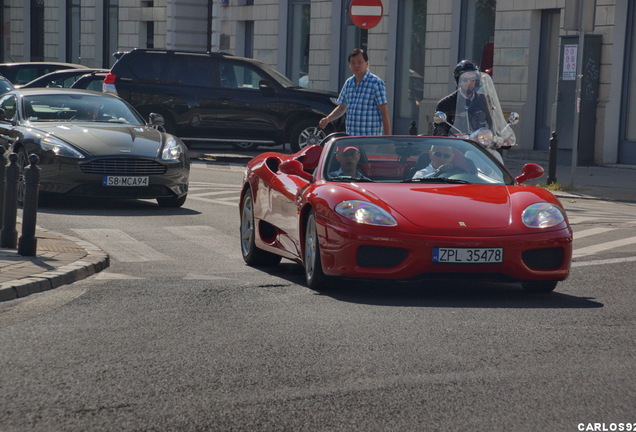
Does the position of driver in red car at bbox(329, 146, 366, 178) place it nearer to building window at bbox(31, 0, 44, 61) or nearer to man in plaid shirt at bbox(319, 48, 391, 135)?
man in plaid shirt at bbox(319, 48, 391, 135)

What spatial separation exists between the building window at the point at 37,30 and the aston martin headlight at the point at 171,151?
3198 centimetres

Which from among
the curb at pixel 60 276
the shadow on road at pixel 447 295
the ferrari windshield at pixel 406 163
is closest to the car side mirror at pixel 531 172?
the ferrari windshield at pixel 406 163

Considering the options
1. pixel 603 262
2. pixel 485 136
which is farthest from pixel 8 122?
pixel 603 262

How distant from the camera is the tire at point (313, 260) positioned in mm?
8570

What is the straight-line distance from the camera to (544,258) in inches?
330

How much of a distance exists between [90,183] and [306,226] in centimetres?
569

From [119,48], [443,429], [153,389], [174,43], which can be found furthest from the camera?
[119,48]

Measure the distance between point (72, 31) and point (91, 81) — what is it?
19.2 m

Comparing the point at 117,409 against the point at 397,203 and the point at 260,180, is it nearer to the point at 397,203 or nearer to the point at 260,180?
the point at 397,203

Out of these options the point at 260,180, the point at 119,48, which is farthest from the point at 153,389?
the point at 119,48

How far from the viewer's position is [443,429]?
191 inches

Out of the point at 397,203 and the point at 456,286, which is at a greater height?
the point at 397,203

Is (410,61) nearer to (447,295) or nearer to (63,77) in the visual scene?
(63,77)

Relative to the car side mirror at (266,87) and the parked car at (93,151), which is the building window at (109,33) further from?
the parked car at (93,151)
